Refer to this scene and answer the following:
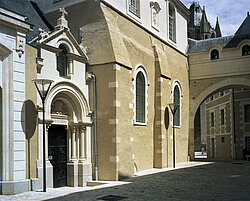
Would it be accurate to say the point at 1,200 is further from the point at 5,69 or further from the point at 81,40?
the point at 81,40

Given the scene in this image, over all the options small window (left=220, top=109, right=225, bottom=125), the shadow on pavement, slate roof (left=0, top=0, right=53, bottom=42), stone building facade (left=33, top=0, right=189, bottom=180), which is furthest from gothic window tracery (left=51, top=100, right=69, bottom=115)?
small window (left=220, top=109, right=225, bottom=125)

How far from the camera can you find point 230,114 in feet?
92.4

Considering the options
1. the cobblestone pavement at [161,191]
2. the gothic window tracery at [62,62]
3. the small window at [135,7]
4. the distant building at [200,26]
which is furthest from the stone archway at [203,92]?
the distant building at [200,26]

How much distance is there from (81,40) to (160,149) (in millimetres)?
7089

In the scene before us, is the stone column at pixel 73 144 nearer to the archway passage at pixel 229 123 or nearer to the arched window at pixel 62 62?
the arched window at pixel 62 62

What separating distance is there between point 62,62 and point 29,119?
3209mm

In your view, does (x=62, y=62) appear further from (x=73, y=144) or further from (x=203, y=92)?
(x=203, y=92)

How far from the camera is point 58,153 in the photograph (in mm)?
12633

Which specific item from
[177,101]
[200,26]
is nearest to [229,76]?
[177,101]

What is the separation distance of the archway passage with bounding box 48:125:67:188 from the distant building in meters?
44.4

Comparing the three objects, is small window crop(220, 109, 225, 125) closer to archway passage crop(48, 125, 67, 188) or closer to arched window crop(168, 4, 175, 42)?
arched window crop(168, 4, 175, 42)

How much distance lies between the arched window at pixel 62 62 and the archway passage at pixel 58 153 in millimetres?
2082

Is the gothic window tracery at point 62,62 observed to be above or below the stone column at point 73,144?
above

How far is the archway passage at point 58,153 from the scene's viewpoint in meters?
12.3
